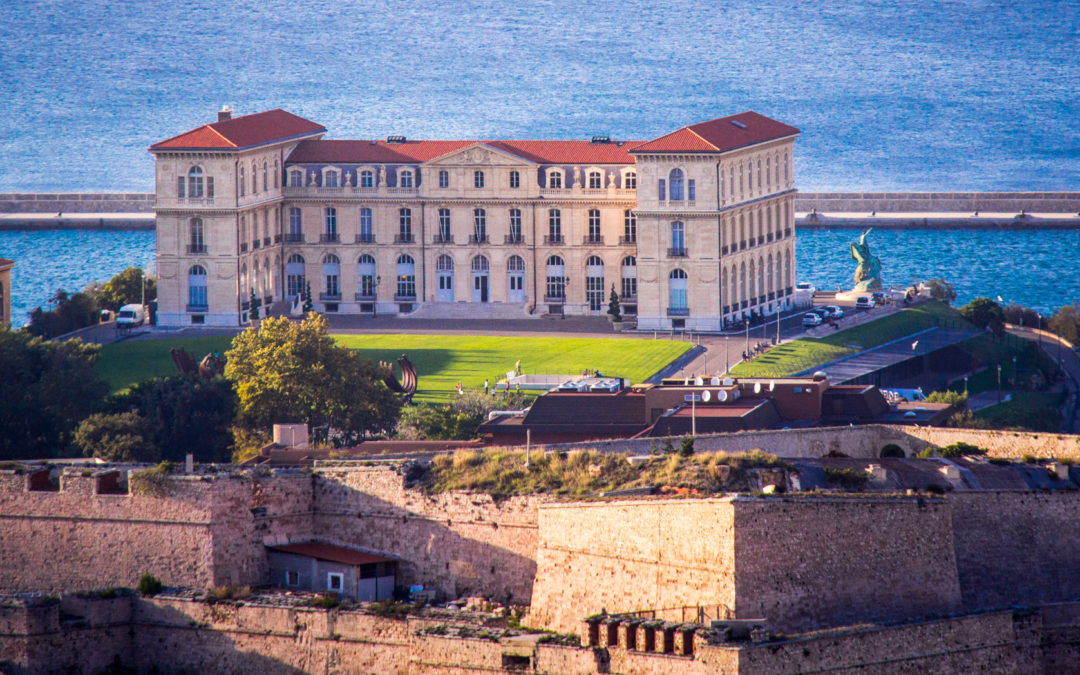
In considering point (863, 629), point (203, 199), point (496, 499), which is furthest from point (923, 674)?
point (203, 199)

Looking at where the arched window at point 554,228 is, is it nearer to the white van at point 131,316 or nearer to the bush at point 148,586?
the white van at point 131,316

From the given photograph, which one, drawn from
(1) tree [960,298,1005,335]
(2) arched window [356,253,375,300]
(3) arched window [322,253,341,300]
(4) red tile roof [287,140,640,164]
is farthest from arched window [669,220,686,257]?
(3) arched window [322,253,341,300]

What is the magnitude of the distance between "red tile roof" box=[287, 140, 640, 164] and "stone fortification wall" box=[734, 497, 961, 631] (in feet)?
235

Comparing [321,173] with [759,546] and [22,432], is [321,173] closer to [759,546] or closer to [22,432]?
[22,432]

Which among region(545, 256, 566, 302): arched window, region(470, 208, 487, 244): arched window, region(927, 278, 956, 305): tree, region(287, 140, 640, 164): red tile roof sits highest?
region(287, 140, 640, 164): red tile roof

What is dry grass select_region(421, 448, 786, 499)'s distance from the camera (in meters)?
54.2

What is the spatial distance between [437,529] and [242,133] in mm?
67288

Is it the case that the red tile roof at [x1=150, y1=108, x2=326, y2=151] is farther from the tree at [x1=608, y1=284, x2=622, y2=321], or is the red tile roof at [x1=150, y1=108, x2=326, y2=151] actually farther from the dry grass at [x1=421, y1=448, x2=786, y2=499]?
the dry grass at [x1=421, y1=448, x2=786, y2=499]

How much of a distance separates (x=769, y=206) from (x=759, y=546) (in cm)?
7678

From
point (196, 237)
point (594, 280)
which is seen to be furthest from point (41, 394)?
point (594, 280)

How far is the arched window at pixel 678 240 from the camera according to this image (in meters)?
118

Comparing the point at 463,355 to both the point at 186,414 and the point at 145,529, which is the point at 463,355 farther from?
the point at 145,529

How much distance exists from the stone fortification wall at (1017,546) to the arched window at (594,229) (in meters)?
68.1

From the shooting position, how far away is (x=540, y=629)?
173ft
